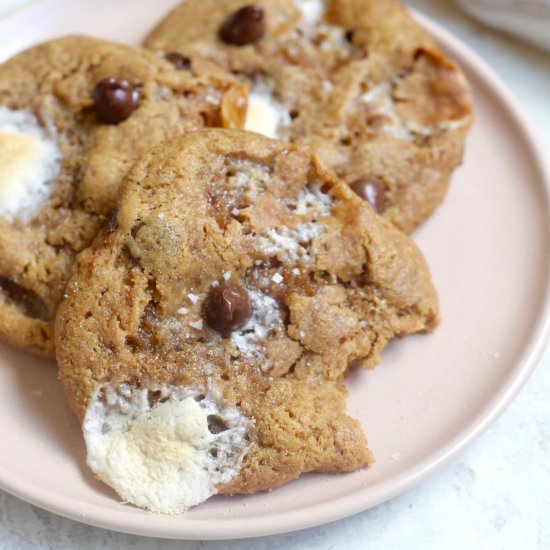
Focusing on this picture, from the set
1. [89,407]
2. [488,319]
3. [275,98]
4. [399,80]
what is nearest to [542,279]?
[488,319]

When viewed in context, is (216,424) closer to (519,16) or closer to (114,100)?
(114,100)

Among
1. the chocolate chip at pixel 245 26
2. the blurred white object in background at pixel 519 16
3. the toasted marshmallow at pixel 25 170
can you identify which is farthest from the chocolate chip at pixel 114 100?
the blurred white object in background at pixel 519 16

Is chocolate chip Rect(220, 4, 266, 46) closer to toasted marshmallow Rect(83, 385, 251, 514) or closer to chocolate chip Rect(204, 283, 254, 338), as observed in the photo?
chocolate chip Rect(204, 283, 254, 338)

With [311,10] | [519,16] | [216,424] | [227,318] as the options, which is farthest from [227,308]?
[519,16]

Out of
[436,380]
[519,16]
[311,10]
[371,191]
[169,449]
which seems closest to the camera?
[169,449]

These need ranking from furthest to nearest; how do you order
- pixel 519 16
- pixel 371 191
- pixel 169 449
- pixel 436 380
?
pixel 519 16 < pixel 371 191 < pixel 436 380 < pixel 169 449

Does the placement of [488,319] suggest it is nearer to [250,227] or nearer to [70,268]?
[250,227]
